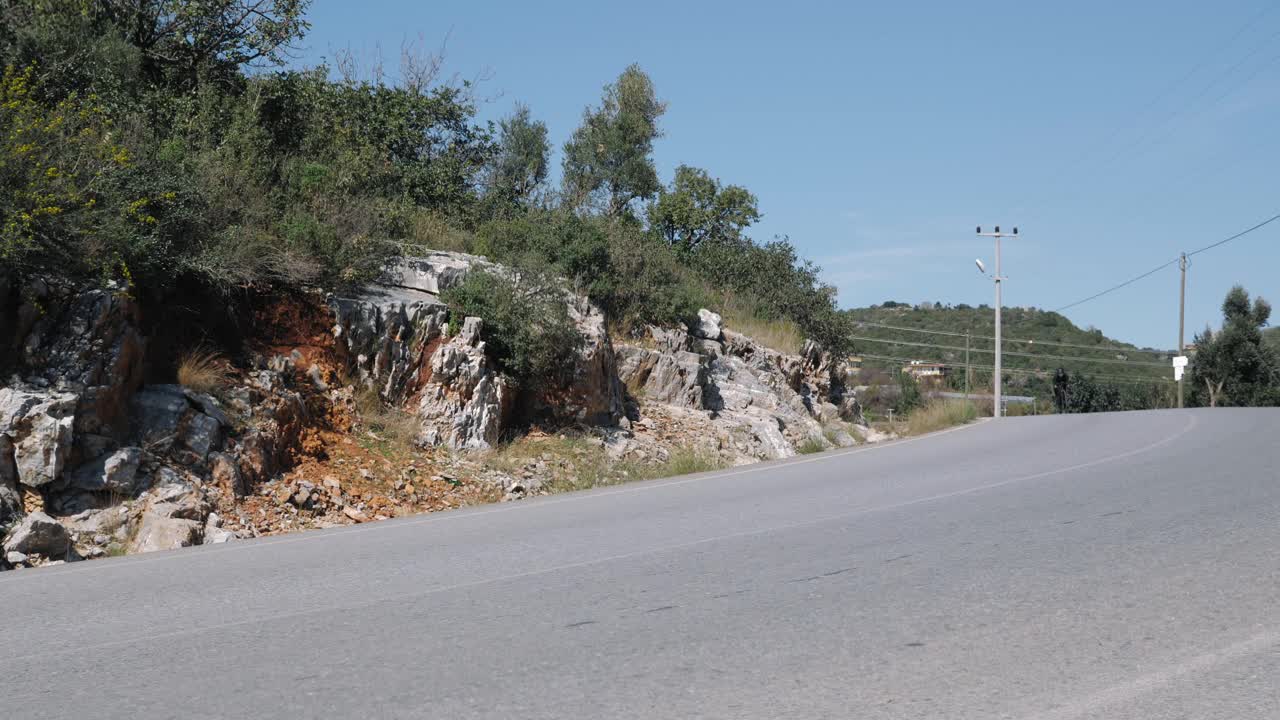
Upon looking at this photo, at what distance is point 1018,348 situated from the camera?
289 feet

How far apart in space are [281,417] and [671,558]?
7.69 meters

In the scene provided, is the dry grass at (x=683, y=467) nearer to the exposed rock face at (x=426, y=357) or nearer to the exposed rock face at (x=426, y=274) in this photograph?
the exposed rock face at (x=426, y=357)

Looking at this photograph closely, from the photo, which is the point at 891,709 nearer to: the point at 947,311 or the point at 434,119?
the point at 434,119

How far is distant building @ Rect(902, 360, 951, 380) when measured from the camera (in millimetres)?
84812

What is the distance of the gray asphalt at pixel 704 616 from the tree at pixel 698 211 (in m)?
26.2

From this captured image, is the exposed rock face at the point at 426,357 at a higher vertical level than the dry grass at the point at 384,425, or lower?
higher

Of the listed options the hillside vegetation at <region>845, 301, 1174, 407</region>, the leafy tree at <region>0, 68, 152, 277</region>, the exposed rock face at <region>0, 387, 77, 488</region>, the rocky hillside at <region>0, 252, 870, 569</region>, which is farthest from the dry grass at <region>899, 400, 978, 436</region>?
the hillside vegetation at <region>845, 301, 1174, 407</region>

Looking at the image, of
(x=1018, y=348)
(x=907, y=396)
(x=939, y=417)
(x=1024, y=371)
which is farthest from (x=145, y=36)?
(x=1018, y=348)

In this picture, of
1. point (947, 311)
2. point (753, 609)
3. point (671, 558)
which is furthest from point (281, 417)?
point (947, 311)

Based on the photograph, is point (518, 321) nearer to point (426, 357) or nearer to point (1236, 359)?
point (426, 357)

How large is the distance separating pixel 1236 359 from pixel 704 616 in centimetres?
6303

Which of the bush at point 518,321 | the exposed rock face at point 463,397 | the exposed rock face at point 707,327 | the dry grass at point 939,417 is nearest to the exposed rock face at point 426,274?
the bush at point 518,321

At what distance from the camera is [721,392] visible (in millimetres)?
22531

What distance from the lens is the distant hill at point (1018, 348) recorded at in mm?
80562
